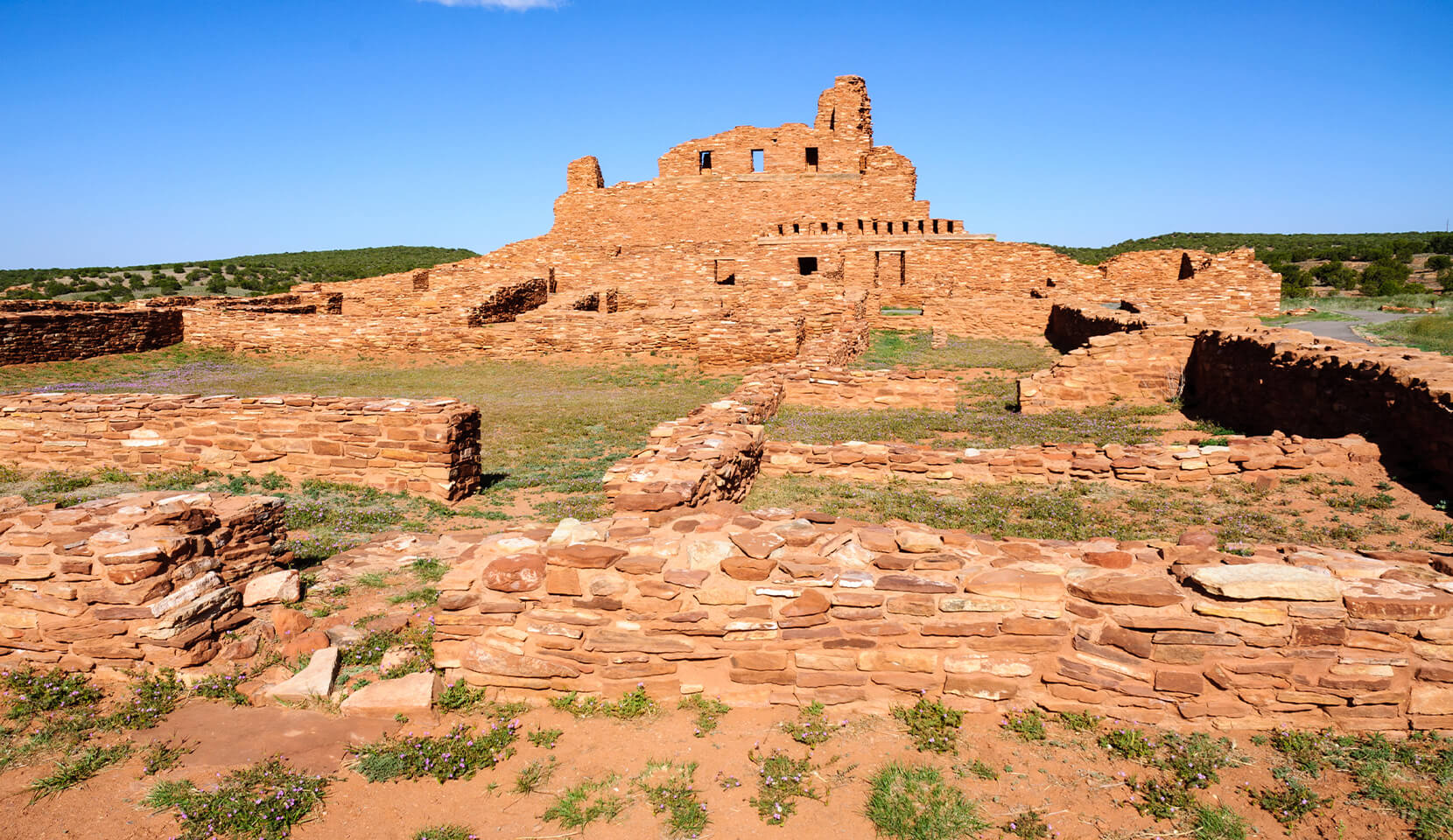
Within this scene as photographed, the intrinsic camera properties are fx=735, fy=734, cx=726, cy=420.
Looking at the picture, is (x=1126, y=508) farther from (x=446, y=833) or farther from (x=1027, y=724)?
(x=446, y=833)

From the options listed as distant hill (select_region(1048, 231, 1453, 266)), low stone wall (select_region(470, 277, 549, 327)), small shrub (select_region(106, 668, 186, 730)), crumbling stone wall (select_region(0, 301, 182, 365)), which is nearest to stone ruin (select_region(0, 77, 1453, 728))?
small shrub (select_region(106, 668, 186, 730))

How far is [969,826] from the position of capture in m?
3.31

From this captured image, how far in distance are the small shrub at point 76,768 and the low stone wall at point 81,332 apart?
20.7 metres

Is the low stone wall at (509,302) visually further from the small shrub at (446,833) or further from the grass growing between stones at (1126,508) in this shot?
the small shrub at (446,833)

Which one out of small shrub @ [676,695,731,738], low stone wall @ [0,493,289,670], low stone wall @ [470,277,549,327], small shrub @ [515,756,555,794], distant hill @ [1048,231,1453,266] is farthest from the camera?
distant hill @ [1048,231,1453,266]

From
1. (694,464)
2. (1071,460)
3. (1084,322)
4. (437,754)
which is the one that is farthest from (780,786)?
(1084,322)

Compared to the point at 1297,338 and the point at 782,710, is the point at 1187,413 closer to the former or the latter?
the point at 1297,338

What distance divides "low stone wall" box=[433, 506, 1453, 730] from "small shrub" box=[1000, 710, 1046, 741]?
66 millimetres

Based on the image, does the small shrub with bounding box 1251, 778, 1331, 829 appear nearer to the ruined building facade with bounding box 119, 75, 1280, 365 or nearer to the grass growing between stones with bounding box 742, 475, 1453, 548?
the grass growing between stones with bounding box 742, 475, 1453, 548

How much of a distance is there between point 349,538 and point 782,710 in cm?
485

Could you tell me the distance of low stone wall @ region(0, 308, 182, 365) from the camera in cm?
1847

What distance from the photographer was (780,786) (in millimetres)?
3578

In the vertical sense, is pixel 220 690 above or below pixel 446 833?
above

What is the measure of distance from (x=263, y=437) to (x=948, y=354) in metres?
16.1
